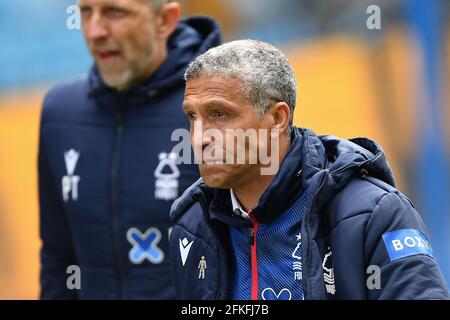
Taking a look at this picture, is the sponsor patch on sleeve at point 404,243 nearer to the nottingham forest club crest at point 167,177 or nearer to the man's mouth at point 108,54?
the nottingham forest club crest at point 167,177

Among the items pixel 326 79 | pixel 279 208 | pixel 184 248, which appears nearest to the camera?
pixel 279 208

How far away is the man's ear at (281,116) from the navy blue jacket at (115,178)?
3.68 ft

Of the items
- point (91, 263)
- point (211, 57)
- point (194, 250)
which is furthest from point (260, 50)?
point (91, 263)

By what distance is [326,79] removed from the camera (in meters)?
8.38

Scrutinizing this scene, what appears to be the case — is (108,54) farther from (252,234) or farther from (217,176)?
(252,234)

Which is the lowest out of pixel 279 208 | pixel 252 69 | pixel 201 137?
pixel 279 208

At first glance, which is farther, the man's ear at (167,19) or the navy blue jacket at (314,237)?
the man's ear at (167,19)

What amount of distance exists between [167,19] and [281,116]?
150 cm

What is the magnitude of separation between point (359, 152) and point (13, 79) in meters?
6.17

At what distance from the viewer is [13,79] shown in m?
8.92

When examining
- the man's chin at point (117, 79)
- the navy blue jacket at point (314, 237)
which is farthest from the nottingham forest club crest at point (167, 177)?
the navy blue jacket at point (314, 237)

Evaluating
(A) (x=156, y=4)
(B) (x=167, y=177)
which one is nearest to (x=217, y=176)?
(B) (x=167, y=177)

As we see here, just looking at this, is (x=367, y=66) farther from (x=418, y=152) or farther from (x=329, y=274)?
(x=329, y=274)

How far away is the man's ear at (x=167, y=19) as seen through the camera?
4574mm
